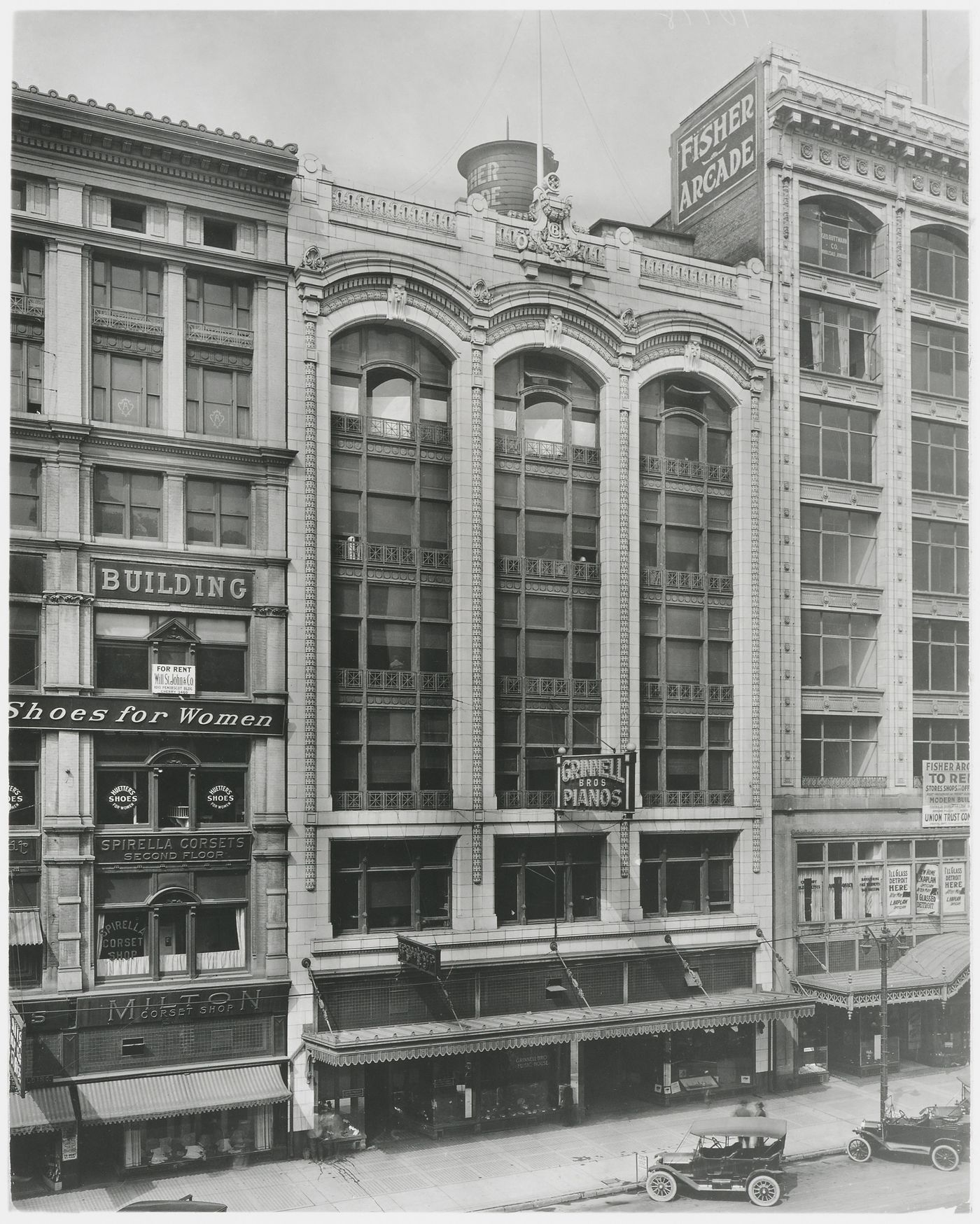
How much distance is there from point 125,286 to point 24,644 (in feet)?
24.8

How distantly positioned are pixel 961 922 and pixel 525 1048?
12.8 meters

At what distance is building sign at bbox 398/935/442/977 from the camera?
23.6m

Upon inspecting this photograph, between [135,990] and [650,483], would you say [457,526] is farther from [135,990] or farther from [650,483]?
[135,990]

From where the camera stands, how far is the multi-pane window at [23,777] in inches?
836

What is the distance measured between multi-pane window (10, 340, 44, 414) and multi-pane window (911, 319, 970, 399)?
2269 centimetres

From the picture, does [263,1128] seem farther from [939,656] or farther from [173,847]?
[939,656]

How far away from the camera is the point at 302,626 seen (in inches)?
941

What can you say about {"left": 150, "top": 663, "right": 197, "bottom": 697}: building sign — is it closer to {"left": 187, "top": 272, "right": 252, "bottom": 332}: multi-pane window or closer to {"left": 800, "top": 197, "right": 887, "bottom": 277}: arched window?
{"left": 187, "top": 272, "right": 252, "bottom": 332}: multi-pane window

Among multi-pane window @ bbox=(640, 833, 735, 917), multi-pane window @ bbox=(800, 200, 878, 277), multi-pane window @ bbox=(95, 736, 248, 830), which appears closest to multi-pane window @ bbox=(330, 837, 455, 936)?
multi-pane window @ bbox=(95, 736, 248, 830)

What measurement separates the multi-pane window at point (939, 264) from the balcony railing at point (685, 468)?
27.0 ft

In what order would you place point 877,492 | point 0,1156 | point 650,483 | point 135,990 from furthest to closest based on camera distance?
1. point 877,492
2. point 650,483
3. point 135,990
4. point 0,1156

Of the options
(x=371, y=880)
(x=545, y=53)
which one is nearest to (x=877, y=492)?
(x=545, y=53)

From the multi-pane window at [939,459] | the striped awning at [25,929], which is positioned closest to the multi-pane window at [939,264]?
the multi-pane window at [939,459]

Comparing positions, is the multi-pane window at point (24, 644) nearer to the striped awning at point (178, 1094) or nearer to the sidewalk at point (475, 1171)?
the striped awning at point (178, 1094)
